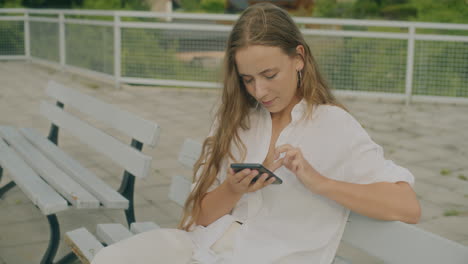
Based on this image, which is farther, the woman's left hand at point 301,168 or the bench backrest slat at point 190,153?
the bench backrest slat at point 190,153

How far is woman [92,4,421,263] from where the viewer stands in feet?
6.86

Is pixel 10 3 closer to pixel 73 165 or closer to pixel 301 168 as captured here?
pixel 73 165

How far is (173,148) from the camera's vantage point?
696cm

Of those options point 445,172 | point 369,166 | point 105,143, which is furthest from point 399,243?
point 445,172

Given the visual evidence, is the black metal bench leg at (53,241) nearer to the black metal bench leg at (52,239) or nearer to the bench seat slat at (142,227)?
the black metal bench leg at (52,239)

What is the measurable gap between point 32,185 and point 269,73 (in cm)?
203

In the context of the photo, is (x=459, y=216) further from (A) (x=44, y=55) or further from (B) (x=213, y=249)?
(A) (x=44, y=55)

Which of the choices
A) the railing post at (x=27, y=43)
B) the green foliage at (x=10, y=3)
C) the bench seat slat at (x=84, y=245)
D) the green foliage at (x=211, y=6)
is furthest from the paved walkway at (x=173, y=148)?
the green foliage at (x=211, y=6)

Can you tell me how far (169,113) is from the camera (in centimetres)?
908

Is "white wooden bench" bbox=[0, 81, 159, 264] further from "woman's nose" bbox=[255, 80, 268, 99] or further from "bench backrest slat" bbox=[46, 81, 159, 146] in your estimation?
"woman's nose" bbox=[255, 80, 268, 99]

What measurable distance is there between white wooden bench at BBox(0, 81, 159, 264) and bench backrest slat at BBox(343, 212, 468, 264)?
5.48 ft

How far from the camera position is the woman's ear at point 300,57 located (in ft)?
7.63

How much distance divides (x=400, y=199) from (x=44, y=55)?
12962mm

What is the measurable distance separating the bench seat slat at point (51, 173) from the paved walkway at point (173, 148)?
0.47 meters
